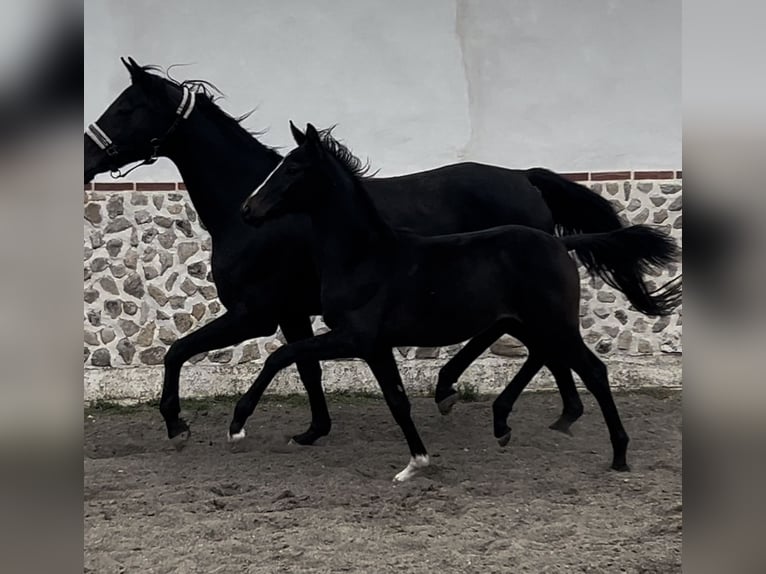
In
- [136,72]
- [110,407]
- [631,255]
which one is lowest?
[110,407]

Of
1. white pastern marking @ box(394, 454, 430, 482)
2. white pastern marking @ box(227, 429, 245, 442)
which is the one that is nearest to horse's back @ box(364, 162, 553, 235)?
white pastern marking @ box(394, 454, 430, 482)

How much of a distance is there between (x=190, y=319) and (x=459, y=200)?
2501 millimetres

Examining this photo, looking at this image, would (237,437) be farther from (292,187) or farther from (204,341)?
(292,187)

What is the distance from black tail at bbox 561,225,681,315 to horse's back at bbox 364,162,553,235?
2.22ft

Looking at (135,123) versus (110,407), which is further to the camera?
(110,407)

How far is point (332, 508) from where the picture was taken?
3.50m

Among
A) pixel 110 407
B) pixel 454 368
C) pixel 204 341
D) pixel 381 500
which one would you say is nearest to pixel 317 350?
pixel 381 500

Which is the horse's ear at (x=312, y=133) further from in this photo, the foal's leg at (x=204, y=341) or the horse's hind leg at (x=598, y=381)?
the horse's hind leg at (x=598, y=381)

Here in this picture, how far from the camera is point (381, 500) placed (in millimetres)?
3592

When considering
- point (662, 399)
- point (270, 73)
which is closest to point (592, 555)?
point (662, 399)

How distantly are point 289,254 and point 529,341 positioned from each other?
1.37m

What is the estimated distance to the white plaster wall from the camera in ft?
18.9

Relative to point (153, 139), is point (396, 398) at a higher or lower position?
lower

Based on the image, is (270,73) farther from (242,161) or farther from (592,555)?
(592,555)
